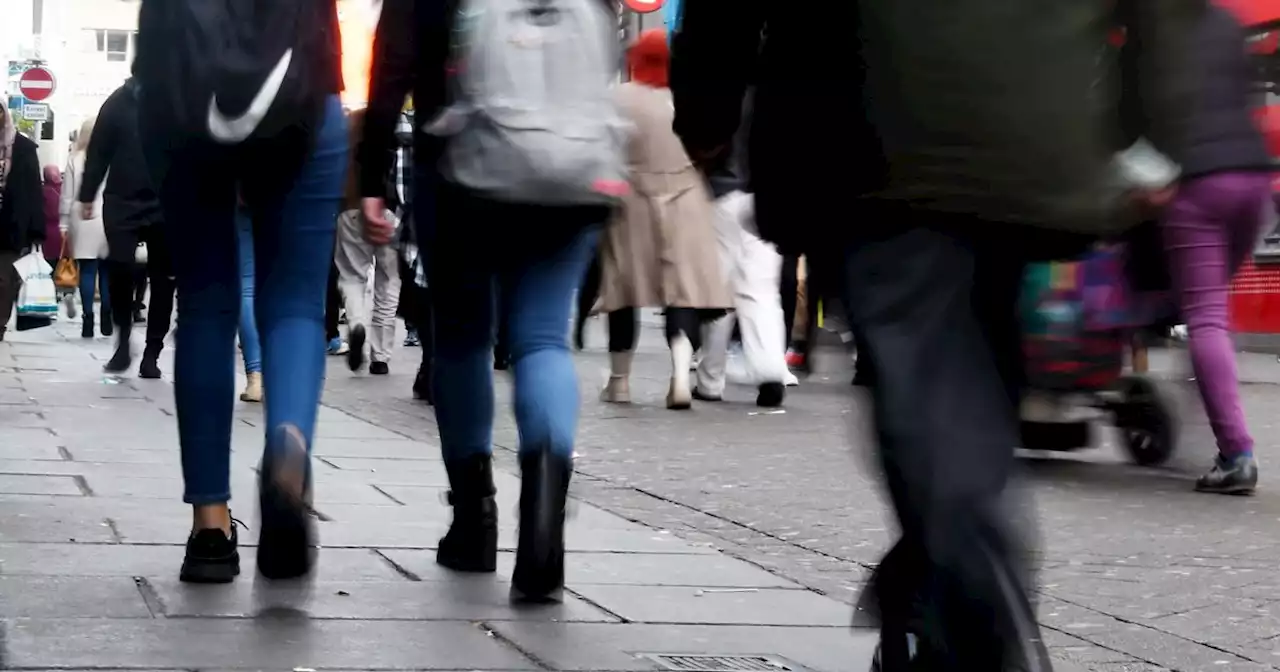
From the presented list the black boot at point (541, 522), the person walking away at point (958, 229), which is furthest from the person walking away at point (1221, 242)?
the person walking away at point (958, 229)

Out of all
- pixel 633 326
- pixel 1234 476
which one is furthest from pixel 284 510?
pixel 633 326

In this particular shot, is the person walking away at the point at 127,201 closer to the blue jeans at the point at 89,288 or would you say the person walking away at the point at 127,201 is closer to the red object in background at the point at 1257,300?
the blue jeans at the point at 89,288

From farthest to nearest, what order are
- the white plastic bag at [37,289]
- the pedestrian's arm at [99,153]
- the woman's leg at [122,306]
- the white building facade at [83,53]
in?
the white building facade at [83,53] < the white plastic bag at [37,289] < the woman's leg at [122,306] < the pedestrian's arm at [99,153]

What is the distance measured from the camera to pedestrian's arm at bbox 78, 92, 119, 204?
35.7 ft

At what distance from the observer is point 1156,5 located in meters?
2.28

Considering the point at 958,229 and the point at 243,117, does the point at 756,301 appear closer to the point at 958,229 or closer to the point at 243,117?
the point at 243,117

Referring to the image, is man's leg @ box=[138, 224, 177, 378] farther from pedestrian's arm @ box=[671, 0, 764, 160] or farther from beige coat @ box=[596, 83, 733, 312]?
pedestrian's arm @ box=[671, 0, 764, 160]

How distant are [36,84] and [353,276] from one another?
19.7 m

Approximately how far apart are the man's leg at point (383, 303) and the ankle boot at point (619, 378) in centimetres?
246

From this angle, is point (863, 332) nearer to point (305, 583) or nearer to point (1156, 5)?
point (1156, 5)

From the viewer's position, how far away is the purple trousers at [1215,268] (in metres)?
6.30

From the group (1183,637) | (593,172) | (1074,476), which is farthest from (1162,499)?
(593,172)

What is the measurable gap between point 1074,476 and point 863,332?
17.4ft

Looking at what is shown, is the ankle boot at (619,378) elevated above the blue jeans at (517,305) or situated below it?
below
